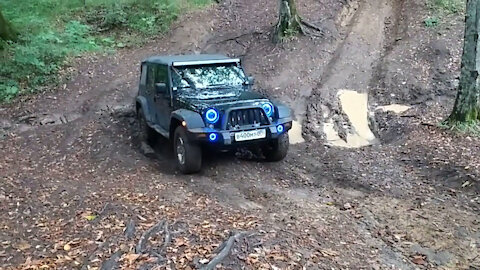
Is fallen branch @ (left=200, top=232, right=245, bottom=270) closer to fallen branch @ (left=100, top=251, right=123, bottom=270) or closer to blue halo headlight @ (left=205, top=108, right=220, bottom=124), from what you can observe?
fallen branch @ (left=100, top=251, right=123, bottom=270)

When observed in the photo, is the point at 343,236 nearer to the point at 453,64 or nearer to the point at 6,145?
the point at 6,145

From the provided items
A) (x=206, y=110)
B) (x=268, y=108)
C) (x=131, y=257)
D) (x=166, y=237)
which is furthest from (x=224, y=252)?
(x=268, y=108)

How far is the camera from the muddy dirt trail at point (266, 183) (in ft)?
16.6

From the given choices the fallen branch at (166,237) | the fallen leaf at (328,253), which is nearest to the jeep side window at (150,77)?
the fallen branch at (166,237)

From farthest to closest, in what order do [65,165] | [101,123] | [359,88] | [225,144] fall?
[359,88]
[101,123]
[65,165]
[225,144]

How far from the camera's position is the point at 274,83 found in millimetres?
13109

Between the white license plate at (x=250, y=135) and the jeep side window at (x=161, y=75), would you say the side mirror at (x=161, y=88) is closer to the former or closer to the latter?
the jeep side window at (x=161, y=75)

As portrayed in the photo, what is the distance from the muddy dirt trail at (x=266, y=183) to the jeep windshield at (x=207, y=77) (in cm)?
119

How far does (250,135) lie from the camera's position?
7.61 metres

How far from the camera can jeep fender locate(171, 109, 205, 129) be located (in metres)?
7.55

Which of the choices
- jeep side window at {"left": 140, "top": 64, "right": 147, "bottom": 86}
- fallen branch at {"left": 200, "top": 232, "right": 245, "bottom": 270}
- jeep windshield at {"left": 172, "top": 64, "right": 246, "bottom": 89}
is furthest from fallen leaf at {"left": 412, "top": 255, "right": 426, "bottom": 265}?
jeep side window at {"left": 140, "top": 64, "right": 147, "bottom": 86}

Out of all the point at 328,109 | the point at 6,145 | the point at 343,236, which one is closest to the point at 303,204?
the point at 343,236

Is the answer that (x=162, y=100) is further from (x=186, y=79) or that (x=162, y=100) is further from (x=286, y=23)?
(x=286, y=23)

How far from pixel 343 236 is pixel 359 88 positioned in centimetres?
773
